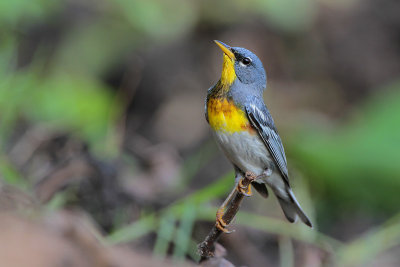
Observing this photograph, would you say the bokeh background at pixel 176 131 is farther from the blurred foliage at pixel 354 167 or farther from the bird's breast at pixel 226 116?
the bird's breast at pixel 226 116

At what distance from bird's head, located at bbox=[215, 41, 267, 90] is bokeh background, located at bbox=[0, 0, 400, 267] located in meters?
0.67

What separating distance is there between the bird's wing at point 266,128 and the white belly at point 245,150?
0.04m

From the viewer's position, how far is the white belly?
10.1 ft

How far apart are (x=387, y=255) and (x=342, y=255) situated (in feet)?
3.39

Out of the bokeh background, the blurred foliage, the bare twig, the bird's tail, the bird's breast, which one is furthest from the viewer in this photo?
the blurred foliage

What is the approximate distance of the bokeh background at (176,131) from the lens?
146 inches

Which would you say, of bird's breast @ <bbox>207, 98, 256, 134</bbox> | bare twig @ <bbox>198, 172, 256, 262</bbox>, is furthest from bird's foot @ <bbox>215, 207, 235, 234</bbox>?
bird's breast @ <bbox>207, 98, 256, 134</bbox>

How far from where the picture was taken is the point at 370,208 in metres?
6.17

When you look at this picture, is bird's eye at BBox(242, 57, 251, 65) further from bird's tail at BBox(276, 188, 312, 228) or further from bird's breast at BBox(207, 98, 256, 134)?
bird's tail at BBox(276, 188, 312, 228)

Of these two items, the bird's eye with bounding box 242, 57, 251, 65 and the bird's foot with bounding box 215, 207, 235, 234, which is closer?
the bird's foot with bounding box 215, 207, 235, 234

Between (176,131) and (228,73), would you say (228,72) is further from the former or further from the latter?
(176,131)

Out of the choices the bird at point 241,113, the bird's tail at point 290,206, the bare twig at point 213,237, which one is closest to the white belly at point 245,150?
the bird at point 241,113

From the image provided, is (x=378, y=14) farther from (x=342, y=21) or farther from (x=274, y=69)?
(x=274, y=69)

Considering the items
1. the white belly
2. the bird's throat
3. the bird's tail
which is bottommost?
the bird's tail
